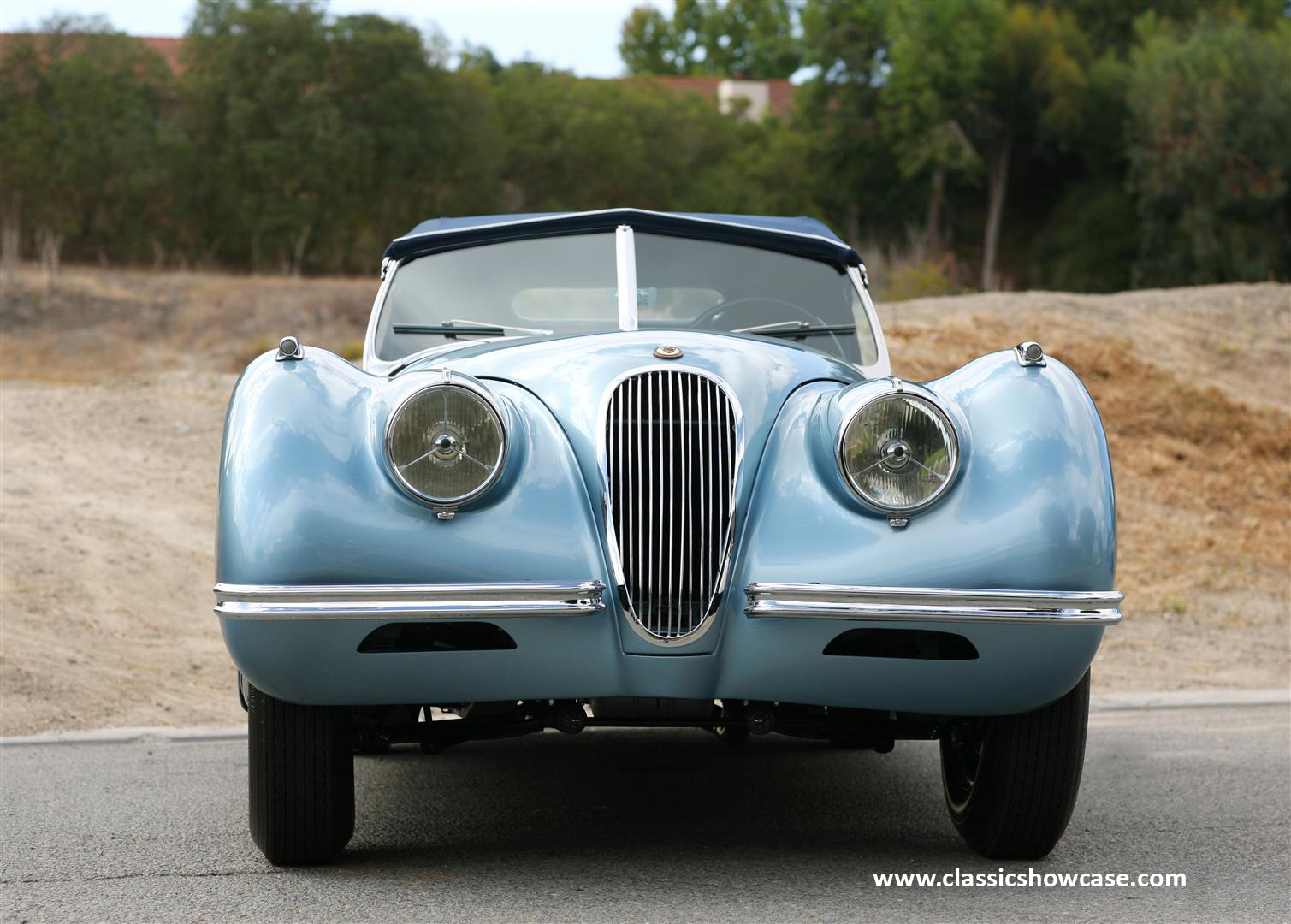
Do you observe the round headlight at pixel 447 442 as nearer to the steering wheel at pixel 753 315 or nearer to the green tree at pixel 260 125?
the steering wheel at pixel 753 315

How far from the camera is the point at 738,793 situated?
474 centimetres

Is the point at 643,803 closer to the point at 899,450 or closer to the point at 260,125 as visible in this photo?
the point at 899,450

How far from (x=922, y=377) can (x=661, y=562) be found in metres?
11.0

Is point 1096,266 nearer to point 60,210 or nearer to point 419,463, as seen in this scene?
point 60,210

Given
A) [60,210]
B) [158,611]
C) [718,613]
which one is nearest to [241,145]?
[60,210]

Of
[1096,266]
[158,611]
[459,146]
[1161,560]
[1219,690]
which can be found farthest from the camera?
[1096,266]

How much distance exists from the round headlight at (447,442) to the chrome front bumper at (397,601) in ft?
0.80

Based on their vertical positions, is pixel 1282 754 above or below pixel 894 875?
below

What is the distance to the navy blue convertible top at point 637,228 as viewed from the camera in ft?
16.1

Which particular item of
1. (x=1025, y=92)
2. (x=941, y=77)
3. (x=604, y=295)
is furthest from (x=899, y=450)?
(x=1025, y=92)

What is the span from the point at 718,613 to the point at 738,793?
5.09 feet

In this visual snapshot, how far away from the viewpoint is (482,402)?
3.46 m

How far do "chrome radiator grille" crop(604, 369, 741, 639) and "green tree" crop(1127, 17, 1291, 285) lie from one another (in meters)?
37.5

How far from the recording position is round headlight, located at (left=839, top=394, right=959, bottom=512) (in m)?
3.47
